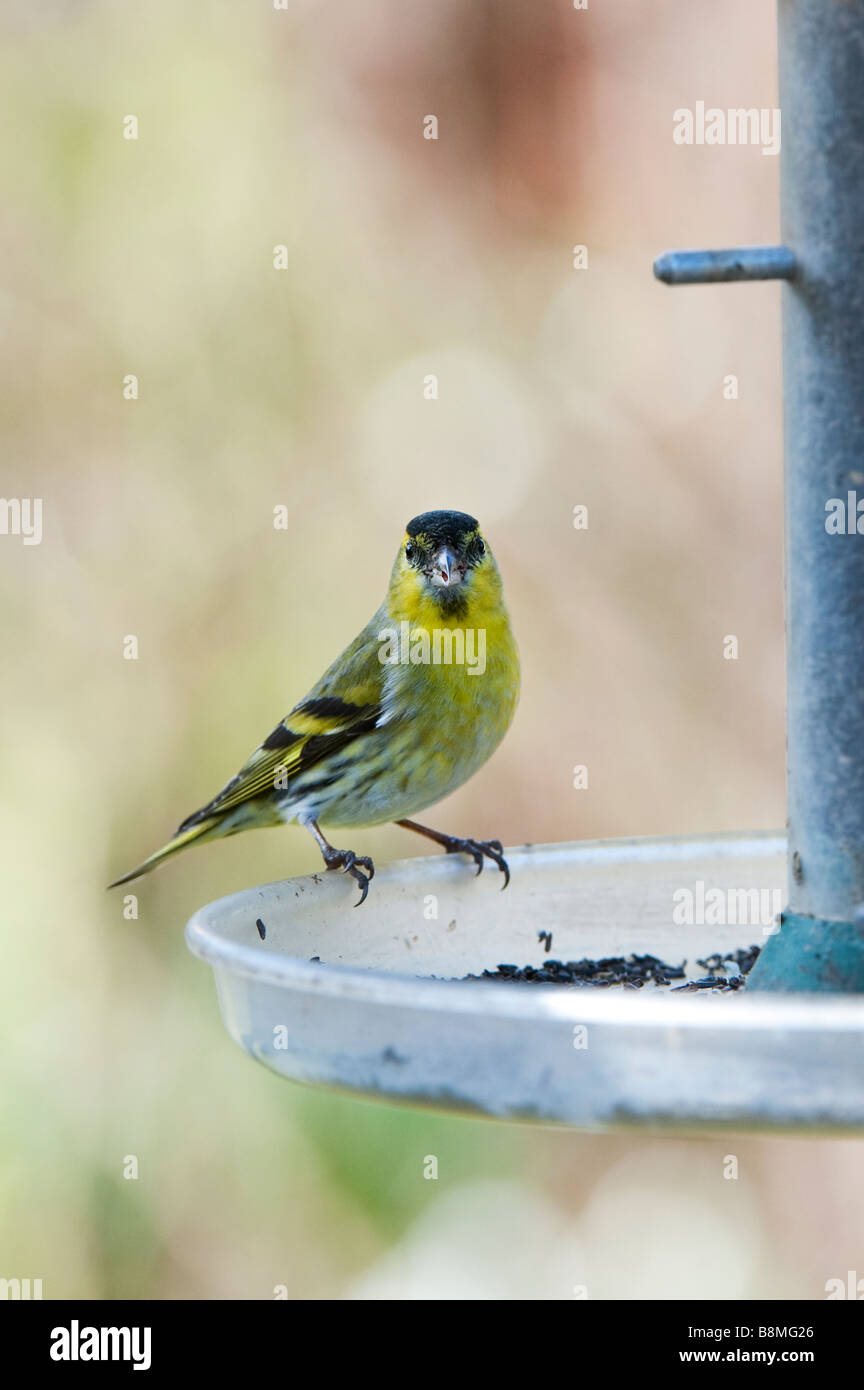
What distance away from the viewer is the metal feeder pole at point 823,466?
2.21 m

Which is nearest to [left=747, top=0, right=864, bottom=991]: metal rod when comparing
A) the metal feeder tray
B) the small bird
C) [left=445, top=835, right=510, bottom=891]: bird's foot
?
the metal feeder tray

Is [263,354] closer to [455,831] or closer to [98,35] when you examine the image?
[98,35]

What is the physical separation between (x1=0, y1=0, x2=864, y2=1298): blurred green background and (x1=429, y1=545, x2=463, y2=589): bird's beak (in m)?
1.71

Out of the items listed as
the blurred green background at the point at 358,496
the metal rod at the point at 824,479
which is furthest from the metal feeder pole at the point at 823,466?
the blurred green background at the point at 358,496

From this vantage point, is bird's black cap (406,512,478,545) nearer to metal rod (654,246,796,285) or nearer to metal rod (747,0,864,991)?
metal rod (747,0,864,991)

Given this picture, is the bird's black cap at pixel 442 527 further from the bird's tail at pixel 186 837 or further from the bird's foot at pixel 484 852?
the bird's tail at pixel 186 837

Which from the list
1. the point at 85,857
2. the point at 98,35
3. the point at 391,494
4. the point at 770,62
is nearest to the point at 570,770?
the point at 391,494

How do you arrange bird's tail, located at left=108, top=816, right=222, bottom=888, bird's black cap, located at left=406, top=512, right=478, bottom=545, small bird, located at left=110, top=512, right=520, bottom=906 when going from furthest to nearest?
bird's tail, located at left=108, top=816, right=222, bottom=888, bird's black cap, located at left=406, top=512, right=478, bottom=545, small bird, located at left=110, top=512, right=520, bottom=906

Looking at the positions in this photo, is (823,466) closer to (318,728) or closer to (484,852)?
(484,852)

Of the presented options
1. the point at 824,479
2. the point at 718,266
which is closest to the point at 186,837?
the point at 824,479

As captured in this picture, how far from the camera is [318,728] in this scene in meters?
3.92

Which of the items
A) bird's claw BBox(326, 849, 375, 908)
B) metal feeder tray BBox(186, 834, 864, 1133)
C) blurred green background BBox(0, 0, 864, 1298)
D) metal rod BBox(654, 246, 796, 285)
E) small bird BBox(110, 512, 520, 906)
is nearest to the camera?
metal feeder tray BBox(186, 834, 864, 1133)

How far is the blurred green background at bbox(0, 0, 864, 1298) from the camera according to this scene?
5.21 m

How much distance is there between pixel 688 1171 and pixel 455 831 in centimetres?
139
